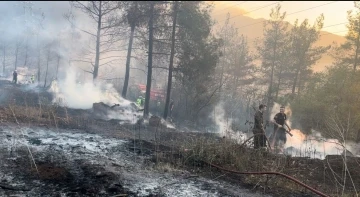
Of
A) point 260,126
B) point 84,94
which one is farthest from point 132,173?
point 84,94

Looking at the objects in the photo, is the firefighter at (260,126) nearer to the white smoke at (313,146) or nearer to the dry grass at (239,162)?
the dry grass at (239,162)

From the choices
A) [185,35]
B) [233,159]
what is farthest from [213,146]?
[185,35]

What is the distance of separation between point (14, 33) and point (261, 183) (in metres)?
23.9

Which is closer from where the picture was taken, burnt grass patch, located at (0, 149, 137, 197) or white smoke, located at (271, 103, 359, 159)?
burnt grass patch, located at (0, 149, 137, 197)

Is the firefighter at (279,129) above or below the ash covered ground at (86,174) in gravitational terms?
above

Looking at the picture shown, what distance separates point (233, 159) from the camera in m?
7.34

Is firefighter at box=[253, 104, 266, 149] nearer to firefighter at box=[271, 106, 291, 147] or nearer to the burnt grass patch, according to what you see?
firefighter at box=[271, 106, 291, 147]

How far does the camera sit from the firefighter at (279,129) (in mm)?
10828

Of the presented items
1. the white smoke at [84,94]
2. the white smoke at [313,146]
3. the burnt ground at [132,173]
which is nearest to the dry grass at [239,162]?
the burnt ground at [132,173]

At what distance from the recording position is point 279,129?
11.3m

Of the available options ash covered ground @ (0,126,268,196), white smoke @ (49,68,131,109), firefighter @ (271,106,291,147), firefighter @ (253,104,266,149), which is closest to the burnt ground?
ash covered ground @ (0,126,268,196)

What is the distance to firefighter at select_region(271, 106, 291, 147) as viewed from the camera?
10.8 m

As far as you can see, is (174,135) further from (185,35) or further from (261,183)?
(185,35)

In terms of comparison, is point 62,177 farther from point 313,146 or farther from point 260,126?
point 313,146
